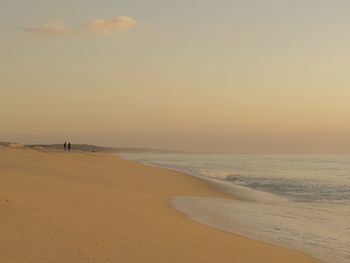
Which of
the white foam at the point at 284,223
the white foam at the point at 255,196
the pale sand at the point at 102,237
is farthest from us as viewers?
the white foam at the point at 255,196

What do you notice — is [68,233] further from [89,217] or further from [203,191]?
[203,191]

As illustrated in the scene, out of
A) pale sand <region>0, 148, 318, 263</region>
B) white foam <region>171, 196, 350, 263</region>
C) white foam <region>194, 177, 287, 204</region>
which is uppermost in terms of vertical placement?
pale sand <region>0, 148, 318, 263</region>

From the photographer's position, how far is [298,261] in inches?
485

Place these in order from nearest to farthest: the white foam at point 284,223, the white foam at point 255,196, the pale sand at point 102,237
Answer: the pale sand at point 102,237, the white foam at point 284,223, the white foam at point 255,196

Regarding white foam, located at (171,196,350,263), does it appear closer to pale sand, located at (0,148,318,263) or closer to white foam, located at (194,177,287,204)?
pale sand, located at (0,148,318,263)

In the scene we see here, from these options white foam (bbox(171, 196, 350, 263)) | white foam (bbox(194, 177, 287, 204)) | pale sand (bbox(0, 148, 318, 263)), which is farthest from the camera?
white foam (bbox(194, 177, 287, 204))

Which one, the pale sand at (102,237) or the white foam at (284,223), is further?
the white foam at (284,223)

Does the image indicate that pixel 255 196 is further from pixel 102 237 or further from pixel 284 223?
pixel 102 237

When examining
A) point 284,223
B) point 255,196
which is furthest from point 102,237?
point 255,196

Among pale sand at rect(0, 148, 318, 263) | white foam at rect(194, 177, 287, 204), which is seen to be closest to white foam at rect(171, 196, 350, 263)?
pale sand at rect(0, 148, 318, 263)

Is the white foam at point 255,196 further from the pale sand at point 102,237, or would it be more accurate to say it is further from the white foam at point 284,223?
the pale sand at point 102,237

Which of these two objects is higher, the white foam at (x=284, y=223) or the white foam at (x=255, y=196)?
the white foam at (x=284, y=223)

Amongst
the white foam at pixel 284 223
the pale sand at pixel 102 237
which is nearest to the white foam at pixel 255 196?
the white foam at pixel 284 223

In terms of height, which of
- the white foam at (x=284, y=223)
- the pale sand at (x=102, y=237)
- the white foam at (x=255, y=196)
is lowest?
the white foam at (x=255, y=196)
